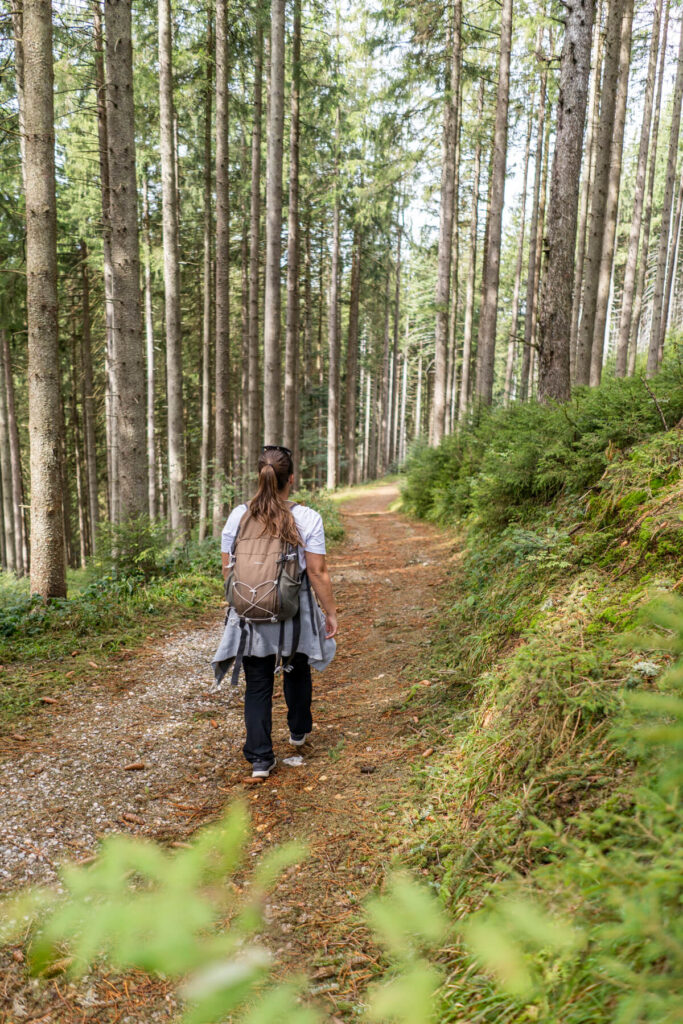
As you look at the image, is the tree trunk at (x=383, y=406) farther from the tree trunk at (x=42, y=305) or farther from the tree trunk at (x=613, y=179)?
the tree trunk at (x=42, y=305)

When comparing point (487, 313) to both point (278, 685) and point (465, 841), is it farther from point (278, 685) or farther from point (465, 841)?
point (465, 841)

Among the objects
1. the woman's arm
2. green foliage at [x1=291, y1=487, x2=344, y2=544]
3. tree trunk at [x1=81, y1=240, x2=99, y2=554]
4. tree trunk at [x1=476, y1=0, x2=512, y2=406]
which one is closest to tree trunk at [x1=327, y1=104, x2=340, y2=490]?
tree trunk at [x1=476, y1=0, x2=512, y2=406]

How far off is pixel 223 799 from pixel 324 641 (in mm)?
1195

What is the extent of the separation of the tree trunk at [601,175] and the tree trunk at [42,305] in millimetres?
10289

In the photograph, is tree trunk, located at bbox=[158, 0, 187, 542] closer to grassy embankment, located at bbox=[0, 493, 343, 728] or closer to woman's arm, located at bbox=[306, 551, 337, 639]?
grassy embankment, located at bbox=[0, 493, 343, 728]

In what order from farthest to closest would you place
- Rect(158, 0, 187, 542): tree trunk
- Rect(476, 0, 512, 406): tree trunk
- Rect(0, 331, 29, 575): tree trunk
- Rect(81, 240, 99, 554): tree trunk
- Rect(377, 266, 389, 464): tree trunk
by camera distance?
Rect(377, 266, 389, 464): tree trunk < Rect(81, 240, 99, 554): tree trunk < Rect(0, 331, 29, 575): tree trunk < Rect(476, 0, 512, 406): tree trunk < Rect(158, 0, 187, 542): tree trunk

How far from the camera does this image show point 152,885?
2.82 meters

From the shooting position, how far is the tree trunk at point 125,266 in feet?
27.6

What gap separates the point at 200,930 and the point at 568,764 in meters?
1.80

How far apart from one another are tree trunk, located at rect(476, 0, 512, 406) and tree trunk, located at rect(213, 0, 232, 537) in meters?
6.07

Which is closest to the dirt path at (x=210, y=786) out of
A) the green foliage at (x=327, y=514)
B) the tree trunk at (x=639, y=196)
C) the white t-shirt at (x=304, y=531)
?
the white t-shirt at (x=304, y=531)

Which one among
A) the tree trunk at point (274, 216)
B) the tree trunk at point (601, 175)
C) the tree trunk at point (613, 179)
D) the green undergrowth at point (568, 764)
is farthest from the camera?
the tree trunk at point (613, 179)

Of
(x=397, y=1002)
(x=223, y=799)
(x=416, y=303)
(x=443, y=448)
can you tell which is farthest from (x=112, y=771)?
(x=416, y=303)

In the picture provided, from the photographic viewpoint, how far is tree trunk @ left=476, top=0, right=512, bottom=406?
13844mm
